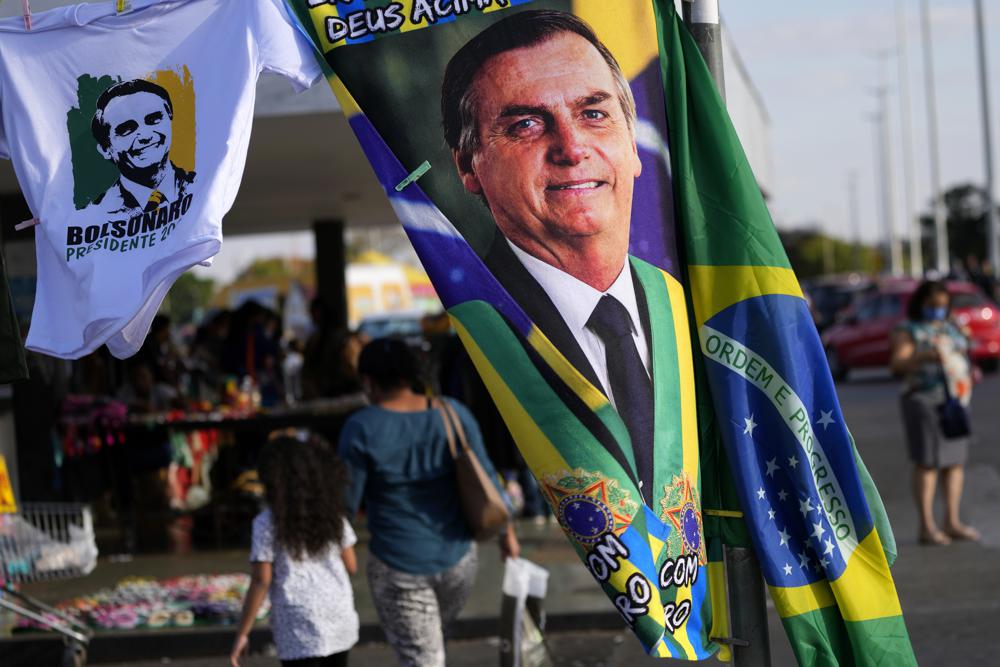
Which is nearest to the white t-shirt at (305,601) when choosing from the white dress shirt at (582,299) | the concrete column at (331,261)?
the white dress shirt at (582,299)

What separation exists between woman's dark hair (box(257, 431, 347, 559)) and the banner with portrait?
2065 millimetres

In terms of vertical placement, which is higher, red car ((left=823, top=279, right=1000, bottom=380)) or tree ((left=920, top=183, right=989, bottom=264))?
tree ((left=920, top=183, right=989, bottom=264))

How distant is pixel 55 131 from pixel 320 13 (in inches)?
34.2

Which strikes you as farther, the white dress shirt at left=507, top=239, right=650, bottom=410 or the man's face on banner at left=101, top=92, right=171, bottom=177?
the man's face on banner at left=101, top=92, right=171, bottom=177

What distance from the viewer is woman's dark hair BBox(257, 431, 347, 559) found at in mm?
5301

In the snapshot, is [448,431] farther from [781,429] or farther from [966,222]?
[966,222]

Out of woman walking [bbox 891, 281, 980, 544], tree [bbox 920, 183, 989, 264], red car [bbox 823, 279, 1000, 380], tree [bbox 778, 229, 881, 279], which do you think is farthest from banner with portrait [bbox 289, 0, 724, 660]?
tree [bbox 778, 229, 881, 279]

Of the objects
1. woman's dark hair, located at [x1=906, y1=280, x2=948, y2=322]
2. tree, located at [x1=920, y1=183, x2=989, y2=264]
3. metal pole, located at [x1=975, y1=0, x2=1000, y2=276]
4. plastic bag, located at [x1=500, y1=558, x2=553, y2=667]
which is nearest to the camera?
plastic bag, located at [x1=500, y1=558, x2=553, y2=667]

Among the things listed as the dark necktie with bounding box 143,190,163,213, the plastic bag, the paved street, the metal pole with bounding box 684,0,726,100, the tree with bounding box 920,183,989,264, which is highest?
the tree with bounding box 920,183,989,264

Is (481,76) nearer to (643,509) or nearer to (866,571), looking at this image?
(643,509)

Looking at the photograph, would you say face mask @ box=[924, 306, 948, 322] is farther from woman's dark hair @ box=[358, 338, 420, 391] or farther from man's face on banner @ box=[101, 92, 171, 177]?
man's face on banner @ box=[101, 92, 171, 177]

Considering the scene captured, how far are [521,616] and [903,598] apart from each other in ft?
12.1

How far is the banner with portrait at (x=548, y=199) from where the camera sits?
3430 mm

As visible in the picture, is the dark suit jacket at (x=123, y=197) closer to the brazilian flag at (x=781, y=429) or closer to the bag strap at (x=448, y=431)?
the brazilian flag at (x=781, y=429)
